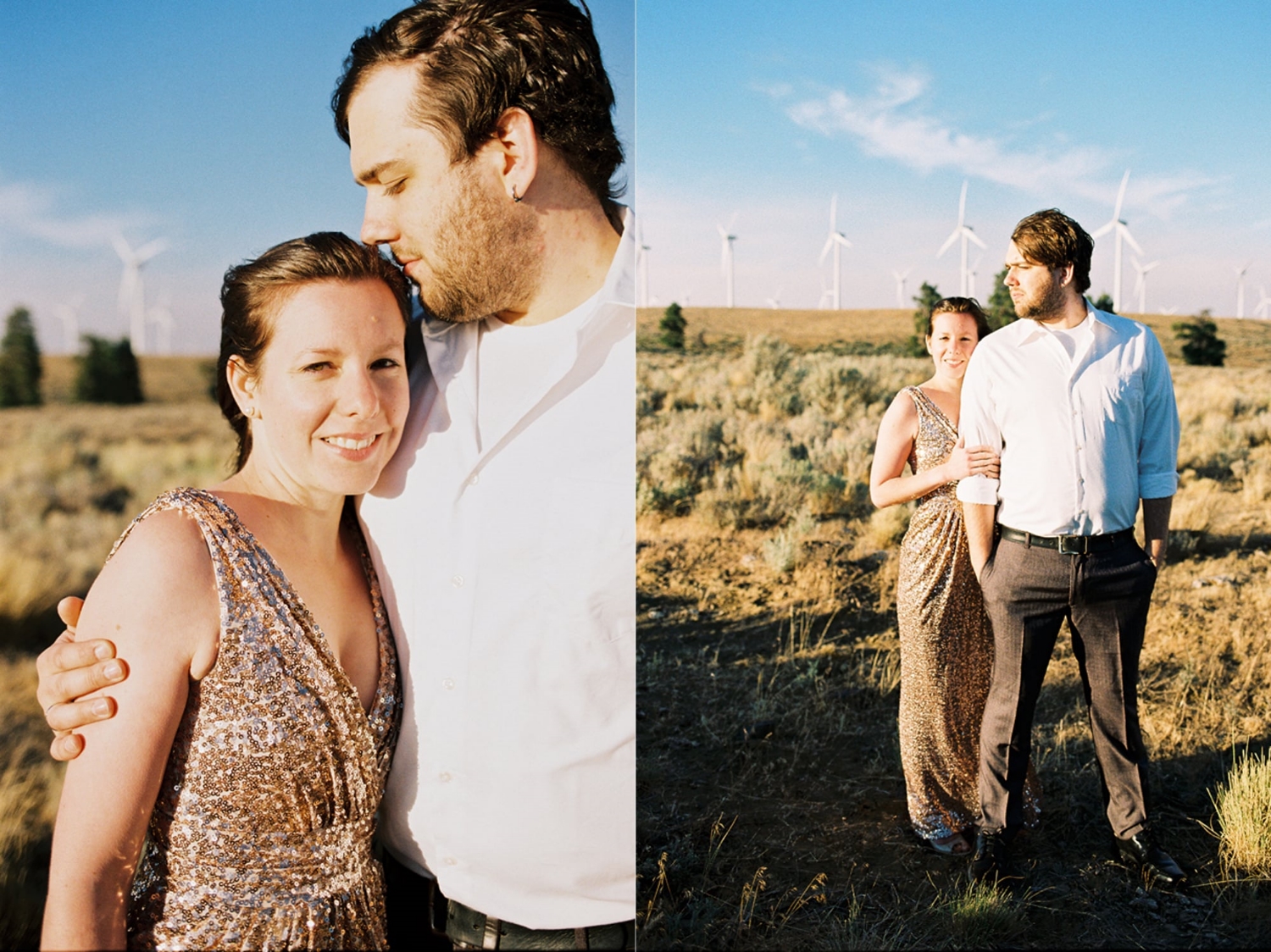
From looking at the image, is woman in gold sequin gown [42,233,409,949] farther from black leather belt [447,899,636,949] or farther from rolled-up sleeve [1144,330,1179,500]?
rolled-up sleeve [1144,330,1179,500]

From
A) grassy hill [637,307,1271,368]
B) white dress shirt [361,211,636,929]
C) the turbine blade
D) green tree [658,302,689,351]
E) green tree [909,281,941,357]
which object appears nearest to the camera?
white dress shirt [361,211,636,929]

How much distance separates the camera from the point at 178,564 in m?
1.55

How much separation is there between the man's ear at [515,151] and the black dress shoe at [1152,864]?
109 inches

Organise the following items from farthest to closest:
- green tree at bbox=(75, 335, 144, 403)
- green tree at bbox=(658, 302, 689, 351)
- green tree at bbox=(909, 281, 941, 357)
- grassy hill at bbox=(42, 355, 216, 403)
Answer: green tree at bbox=(658, 302, 689, 351)
green tree at bbox=(909, 281, 941, 357)
green tree at bbox=(75, 335, 144, 403)
grassy hill at bbox=(42, 355, 216, 403)

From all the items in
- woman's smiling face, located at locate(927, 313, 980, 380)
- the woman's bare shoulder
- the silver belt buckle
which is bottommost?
the silver belt buckle

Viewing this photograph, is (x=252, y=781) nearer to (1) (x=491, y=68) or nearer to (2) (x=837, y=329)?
(1) (x=491, y=68)

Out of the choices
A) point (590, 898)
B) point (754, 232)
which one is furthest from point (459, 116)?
point (754, 232)

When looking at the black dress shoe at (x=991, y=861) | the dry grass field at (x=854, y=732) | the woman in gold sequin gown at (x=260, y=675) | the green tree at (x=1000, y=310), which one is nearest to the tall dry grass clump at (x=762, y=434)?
the dry grass field at (x=854, y=732)

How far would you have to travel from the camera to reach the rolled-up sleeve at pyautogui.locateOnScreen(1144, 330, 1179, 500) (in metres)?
2.78

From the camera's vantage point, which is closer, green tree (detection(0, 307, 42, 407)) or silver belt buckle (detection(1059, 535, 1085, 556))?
silver belt buckle (detection(1059, 535, 1085, 556))

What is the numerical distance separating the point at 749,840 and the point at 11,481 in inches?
169

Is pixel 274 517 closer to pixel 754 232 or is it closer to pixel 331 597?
pixel 331 597

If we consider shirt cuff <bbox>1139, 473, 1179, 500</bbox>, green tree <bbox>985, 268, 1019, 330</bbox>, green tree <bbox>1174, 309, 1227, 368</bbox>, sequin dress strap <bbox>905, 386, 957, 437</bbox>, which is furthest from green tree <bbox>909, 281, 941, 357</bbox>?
shirt cuff <bbox>1139, 473, 1179, 500</bbox>

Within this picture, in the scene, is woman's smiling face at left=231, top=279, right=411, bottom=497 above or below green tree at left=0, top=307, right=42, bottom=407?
below
